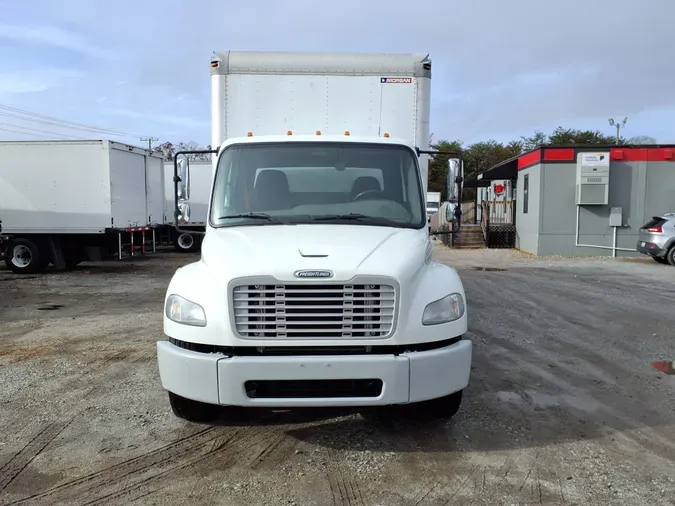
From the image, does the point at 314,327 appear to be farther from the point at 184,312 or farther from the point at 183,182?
the point at 183,182

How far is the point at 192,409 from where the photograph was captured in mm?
4406

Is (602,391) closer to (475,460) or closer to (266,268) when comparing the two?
(475,460)

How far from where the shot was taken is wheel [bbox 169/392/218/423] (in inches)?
171

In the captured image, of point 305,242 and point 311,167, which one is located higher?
point 311,167

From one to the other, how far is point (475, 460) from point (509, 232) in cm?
1979

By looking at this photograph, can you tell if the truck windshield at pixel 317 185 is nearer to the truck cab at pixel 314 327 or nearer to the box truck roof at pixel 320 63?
the truck cab at pixel 314 327

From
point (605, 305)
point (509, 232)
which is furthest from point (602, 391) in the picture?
point (509, 232)

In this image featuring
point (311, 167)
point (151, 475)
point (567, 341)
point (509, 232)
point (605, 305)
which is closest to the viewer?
point (151, 475)

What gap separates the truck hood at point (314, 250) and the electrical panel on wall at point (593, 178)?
610 inches

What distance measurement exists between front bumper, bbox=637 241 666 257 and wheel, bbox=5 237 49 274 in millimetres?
16561

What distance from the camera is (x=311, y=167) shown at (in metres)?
5.16

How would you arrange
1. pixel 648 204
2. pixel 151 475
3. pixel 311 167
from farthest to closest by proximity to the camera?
pixel 648 204
pixel 311 167
pixel 151 475

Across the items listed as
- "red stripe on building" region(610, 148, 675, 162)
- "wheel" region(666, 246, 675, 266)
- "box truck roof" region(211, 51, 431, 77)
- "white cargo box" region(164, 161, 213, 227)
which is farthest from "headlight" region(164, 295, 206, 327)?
"red stripe on building" region(610, 148, 675, 162)

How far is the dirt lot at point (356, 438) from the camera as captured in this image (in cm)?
351
